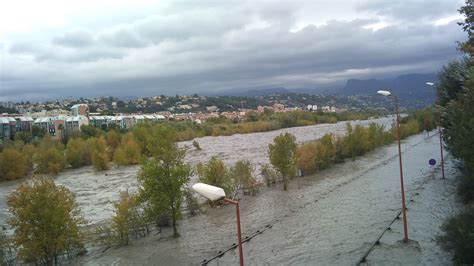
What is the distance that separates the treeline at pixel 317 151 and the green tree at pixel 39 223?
21811 mm

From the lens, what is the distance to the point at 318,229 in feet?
80.0

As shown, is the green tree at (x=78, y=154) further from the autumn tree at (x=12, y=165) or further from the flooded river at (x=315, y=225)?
the flooded river at (x=315, y=225)

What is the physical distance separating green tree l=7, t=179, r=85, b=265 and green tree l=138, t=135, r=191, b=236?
4.97 meters

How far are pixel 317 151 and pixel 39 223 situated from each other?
33.5m

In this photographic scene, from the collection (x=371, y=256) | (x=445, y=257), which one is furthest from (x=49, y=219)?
(x=445, y=257)

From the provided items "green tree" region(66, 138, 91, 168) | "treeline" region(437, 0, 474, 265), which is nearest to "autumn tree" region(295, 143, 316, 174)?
"treeline" region(437, 0, 474, 265)

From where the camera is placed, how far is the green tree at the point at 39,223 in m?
20.1

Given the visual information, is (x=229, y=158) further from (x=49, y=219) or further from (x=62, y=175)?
(x=49, y=219)

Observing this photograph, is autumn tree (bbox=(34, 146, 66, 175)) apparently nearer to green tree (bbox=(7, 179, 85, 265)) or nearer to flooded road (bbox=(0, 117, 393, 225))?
flooded road (bbox=(0, 117, 393, 225))

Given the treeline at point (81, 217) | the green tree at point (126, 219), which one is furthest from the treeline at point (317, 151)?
the green tree at point (126, 219)

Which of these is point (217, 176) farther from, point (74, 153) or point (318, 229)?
point (74, 153)

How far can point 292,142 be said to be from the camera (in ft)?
133

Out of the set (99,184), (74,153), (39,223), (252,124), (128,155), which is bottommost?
(99,184)

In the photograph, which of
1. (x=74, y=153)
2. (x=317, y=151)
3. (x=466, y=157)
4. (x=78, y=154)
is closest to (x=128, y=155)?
(x=78, y=154)
